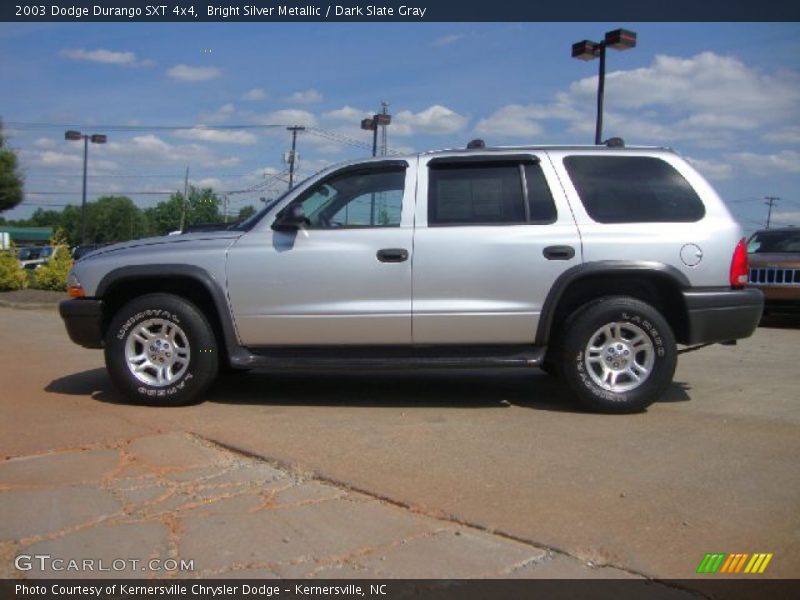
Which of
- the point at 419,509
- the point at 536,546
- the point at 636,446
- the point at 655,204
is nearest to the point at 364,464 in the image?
the point at 419,509

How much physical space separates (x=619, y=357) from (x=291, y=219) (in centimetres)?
259

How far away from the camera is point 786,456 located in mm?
4691

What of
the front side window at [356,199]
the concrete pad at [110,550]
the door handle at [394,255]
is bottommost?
the concrete pad at [110,550]

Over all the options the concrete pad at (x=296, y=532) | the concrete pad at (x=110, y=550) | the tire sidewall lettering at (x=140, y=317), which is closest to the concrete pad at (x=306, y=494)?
the concrete pad at (x=296, y=532)

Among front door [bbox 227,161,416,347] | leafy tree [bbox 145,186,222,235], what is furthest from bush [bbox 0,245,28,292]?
front door [bbox 227,161,416,347]

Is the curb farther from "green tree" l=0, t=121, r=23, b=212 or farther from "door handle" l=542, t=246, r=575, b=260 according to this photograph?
"green tree" l=0, t=121, r=23, b=212

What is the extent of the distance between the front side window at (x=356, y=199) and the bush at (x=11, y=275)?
1380 cm

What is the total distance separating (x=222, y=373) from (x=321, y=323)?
1700 mm

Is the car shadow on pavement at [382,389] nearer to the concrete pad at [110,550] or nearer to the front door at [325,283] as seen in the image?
the front door at [325,283]

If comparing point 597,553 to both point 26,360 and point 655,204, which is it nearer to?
point 655,204

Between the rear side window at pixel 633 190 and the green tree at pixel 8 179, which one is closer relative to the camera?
the rear side window at pixel 633 190

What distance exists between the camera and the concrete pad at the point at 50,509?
358 centimetres

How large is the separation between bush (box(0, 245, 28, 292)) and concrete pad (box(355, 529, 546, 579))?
1636cm

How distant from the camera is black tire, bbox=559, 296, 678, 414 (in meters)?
5.64
